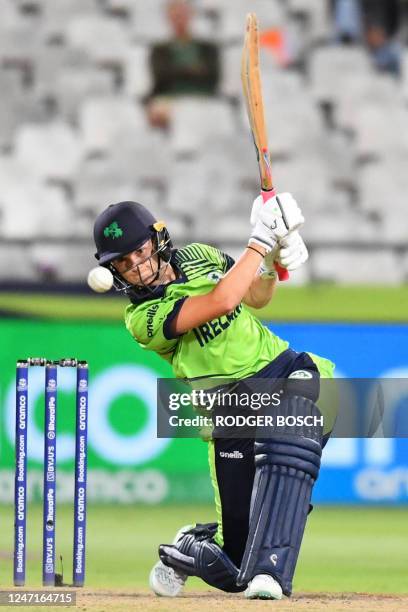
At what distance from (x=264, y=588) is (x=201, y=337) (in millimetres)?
965

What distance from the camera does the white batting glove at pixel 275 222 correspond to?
4.89 m

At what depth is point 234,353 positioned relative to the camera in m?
5.11

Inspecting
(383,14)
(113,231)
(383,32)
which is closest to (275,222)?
(113,231)

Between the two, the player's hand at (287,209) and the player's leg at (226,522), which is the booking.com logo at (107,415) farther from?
the player's hand at (287,209)

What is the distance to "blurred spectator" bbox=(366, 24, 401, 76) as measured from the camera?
1299cm

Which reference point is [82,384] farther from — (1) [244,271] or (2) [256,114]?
(2) [256,114]

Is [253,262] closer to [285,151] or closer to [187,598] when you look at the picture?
[187,598]

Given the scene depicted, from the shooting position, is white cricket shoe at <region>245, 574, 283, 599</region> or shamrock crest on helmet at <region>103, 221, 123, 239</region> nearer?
white cricket shoe at <region>245, 574, 283, 599</region>

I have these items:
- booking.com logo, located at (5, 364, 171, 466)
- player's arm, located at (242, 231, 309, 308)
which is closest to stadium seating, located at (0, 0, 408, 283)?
booking.com logo, located at (5, 364, 171, 466)

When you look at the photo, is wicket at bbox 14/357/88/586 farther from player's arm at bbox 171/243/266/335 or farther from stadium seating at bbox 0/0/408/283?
stadium seating at bbox 0/0/408/283

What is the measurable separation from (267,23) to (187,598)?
8.96m

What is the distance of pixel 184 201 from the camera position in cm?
1138

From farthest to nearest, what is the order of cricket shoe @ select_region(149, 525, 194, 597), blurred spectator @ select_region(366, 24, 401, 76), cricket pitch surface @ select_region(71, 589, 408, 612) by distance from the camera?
1. blurred spectator @ select_region(366, 24, 401, 76)
2. cricket shoe @ select_region(149, 525, 194, 597)
3. cricket pitch surface @ select_region(71, 589, 408, 612)

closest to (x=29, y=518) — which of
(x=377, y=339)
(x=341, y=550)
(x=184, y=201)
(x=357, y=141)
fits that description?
(x=341, y=550)
